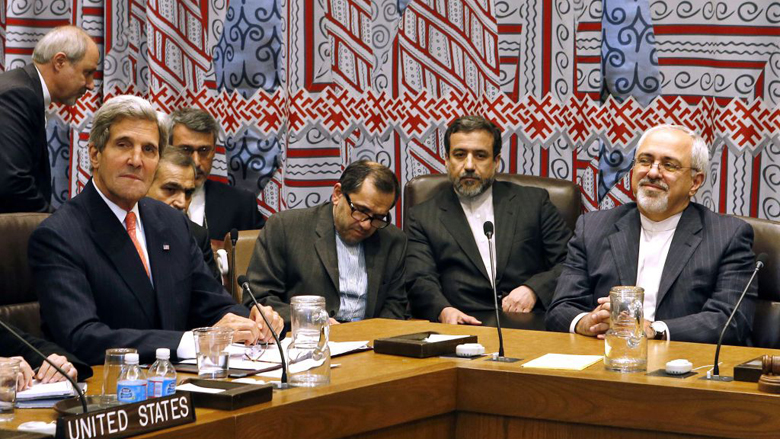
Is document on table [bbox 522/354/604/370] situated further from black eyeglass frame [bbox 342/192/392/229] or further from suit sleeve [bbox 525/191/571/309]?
suit sleeve [bbox 525/191/571/309]

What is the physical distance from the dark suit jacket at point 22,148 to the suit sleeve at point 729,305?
102 inches

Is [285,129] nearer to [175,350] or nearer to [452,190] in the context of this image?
[452,190]

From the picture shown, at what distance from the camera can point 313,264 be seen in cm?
452

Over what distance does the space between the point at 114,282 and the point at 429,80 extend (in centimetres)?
285

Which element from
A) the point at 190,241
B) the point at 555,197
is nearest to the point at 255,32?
the point at 555,197

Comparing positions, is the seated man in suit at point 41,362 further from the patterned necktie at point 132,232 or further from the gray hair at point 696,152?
the gray hair at point 696,152

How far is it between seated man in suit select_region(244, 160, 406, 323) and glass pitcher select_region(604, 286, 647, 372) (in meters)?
1.72

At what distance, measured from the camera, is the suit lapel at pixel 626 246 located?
3.95 meters

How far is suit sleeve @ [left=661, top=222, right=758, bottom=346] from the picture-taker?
3629 mm

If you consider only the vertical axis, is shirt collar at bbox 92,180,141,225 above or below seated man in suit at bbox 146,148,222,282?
below

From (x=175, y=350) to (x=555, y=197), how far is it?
2.65m

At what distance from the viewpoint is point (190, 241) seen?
3.45 meters

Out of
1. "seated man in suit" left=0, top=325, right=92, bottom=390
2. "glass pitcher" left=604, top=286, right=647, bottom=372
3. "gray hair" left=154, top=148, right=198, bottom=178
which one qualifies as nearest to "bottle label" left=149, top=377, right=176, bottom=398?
"seated man in suit" left=0, top=325, right=92, bottom=390

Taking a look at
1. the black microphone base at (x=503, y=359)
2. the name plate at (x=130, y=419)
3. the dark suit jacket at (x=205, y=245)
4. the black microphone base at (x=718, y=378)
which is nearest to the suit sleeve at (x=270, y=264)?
the dark suit jacket at (x=205, y=245)
